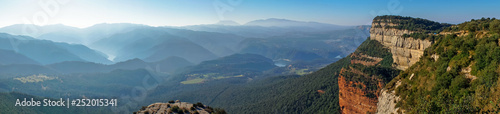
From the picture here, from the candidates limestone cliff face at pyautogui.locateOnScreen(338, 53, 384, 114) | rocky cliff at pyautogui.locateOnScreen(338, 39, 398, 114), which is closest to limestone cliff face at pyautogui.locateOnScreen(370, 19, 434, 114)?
rocky cliff at pyautogui.locateOnScreen(338, 39, 398, 114)

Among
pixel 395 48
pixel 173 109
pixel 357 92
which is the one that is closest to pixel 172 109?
pixel 173 109

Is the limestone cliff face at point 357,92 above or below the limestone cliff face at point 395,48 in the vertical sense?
below

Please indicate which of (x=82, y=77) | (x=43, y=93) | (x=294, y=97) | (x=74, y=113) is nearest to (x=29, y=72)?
(x=82, y=77)

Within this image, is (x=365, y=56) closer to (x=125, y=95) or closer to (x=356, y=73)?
(x=356, y=73)

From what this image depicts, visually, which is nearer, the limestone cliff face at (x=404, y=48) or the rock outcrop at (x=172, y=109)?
the rock outcrop at (x=172, y=109)

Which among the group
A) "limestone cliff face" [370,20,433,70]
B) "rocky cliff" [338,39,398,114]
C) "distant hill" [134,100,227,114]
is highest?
"limestone cliff face" [370,20,433,70]

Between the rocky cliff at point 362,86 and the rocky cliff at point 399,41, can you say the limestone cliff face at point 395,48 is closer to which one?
the rocky cliff at point 399,41

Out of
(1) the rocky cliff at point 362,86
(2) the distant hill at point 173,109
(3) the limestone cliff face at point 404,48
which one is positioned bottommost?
(2) the distant hill at point 173,109

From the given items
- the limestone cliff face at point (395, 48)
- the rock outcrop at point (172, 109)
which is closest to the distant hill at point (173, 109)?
the rock outcrop at point (172, 109)

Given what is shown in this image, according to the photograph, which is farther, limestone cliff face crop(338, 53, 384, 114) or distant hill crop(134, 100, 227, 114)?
limestone cliff face crop(338, 53, 384, 114)

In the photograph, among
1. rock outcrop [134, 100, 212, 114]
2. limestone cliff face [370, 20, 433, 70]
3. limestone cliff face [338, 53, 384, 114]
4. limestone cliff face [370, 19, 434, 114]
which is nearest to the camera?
limestone cliff face [370, 19, 434, 114]

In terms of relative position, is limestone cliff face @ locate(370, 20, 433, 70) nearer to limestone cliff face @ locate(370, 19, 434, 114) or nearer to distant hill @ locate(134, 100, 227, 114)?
limestone cliff face @ locate(370, 19, 434, 114)
